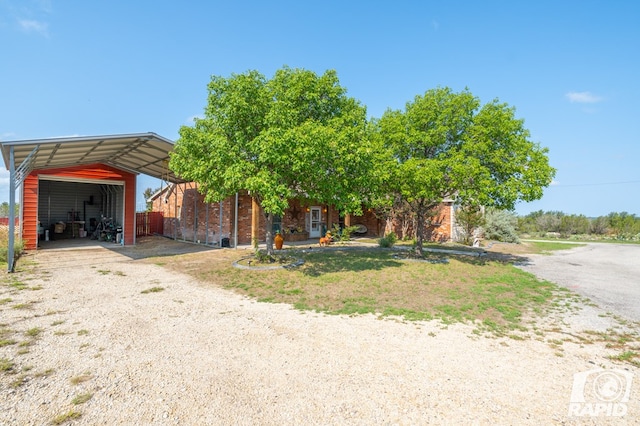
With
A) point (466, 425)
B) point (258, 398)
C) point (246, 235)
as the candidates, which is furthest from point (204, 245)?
point (466, 425)

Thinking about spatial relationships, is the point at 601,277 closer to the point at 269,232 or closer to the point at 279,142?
the point at 269,232

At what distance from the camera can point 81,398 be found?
3033mm

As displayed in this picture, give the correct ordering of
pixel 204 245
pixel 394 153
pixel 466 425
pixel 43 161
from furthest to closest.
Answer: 1. pixel 204 245
2. pixel 43 161
3. pixel 394 153
4. pixel 466 425

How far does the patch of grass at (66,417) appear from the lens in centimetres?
270

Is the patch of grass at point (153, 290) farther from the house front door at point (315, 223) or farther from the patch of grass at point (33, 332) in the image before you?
the house front door at point (315, 223)

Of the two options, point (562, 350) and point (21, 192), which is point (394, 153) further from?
point (21, 192)

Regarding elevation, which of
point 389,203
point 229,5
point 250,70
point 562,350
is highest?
point 229,5

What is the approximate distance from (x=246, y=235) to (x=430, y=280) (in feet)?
34.0

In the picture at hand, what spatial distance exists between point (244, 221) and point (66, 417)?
13817 mm

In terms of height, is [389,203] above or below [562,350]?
above

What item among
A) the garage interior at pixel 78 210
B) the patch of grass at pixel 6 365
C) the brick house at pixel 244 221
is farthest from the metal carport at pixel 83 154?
the patch of grass at pixel 6 365

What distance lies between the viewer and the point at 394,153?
11336 mm

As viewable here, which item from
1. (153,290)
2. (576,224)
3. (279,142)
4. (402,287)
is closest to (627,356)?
(402,287)

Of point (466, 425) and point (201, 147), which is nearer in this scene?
point (466, 425)
